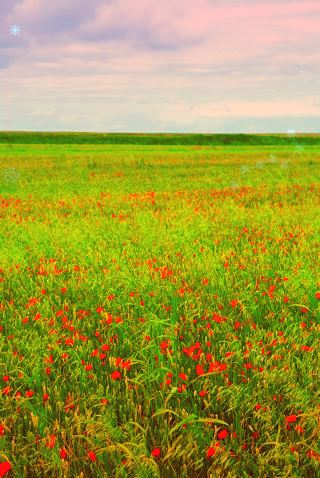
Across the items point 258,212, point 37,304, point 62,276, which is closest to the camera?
point 37,304

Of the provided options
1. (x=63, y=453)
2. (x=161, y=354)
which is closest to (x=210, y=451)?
(x=63, y=453)

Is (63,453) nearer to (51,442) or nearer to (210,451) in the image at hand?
(51,442)

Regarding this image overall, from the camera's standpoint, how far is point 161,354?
3.15 meters

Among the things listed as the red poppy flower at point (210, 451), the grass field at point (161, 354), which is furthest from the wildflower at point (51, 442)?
the red poppy flower at point (210, 451)

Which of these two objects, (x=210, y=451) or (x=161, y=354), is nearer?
(x=210, y=451)

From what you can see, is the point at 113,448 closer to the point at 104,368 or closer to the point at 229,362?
the point at 104,368

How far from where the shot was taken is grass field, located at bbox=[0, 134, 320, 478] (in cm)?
230

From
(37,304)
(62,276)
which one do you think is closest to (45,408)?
(37,304)

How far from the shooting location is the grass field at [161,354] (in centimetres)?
230

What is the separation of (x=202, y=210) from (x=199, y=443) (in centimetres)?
838

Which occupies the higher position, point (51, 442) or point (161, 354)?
point (161, 354)

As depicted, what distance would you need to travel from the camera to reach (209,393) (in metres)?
2.75

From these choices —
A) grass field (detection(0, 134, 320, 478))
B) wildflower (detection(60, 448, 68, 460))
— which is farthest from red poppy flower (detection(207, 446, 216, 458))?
wildflower (detection(60, 448, 68, 460))

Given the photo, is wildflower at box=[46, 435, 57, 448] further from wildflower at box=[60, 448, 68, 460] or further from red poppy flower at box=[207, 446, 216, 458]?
red poppy flower at box=[207, 446, 216, 458]
